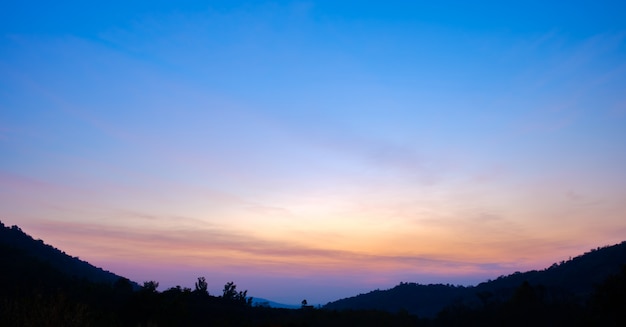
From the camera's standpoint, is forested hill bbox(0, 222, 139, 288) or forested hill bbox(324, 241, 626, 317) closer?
forested hill bbox(324, 241, 626, 317)

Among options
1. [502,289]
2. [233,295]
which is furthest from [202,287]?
[502,289]

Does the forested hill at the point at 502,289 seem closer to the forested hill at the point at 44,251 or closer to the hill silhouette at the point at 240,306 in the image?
the hill silhouette at the point at 240,306

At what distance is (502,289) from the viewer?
6800cm

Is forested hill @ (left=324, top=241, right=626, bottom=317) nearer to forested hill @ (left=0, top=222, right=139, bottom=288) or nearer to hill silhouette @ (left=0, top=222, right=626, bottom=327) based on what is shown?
hill silhouette @ (left=0, top=222, right=626, bottom=327)

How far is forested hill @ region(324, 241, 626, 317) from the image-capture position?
64344 millimetres

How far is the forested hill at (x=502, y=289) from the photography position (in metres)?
64.3

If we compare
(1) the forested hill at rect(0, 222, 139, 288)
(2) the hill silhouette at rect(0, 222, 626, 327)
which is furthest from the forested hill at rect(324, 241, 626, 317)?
(1) the forested hill at rect(0, 222, 139, 288)

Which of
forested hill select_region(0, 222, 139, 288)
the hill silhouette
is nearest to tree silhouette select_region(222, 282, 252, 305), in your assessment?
the hill silhouette

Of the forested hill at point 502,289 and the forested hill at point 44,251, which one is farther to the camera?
the forested hill at point 44,251

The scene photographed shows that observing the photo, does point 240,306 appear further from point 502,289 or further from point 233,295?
point 502,289

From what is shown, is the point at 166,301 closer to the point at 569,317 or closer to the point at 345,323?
the point at 345,323

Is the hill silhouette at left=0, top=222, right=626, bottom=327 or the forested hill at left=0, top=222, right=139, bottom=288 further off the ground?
the forested hill at left=0, top=222, right=139, bottom=288

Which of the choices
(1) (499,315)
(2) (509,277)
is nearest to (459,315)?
(1) (499,315)

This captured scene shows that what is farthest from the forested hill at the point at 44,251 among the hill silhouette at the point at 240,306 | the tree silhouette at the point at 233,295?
the tree silhouette at the point at 233,295
